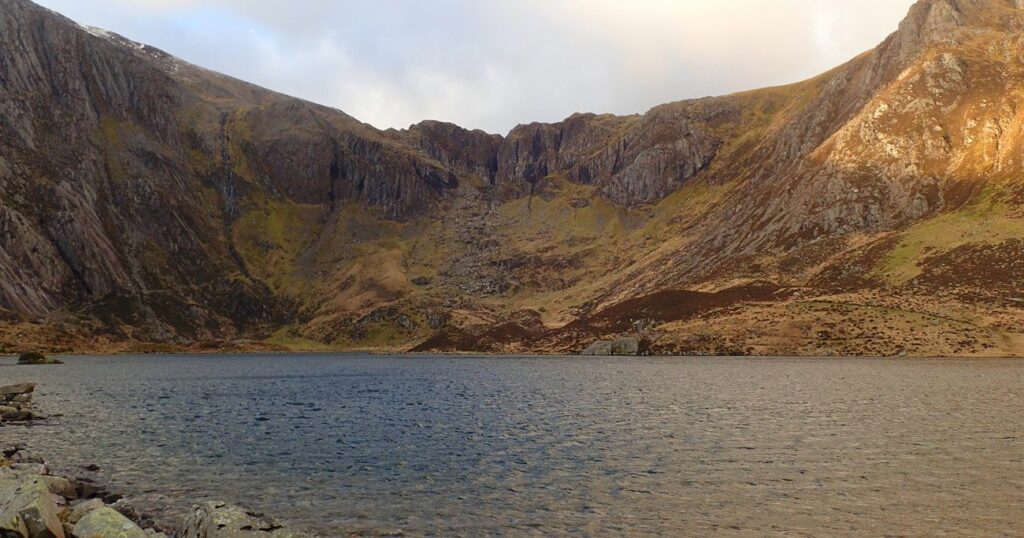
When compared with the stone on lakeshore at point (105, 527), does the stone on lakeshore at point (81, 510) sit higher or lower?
lower

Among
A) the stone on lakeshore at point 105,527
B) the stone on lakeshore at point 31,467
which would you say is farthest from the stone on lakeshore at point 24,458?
the stone on lakeshore at point 105,527

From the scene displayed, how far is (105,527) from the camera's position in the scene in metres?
22.4

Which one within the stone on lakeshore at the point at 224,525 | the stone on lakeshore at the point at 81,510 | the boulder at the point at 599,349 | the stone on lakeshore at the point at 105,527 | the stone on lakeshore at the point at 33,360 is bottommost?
the stone on lakeshore at the point at 33,360

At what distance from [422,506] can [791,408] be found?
4175 cm

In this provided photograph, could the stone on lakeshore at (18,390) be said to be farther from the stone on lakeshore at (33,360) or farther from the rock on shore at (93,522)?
the stone on lakeshore at (33,360)

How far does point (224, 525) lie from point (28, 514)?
6.80m

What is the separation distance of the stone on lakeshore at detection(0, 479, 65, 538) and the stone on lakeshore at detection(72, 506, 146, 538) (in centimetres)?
72

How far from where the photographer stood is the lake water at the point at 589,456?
89.1 feet

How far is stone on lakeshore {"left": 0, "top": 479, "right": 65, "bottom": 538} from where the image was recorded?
21.5 m

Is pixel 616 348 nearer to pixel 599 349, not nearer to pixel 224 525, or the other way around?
pixel 599 349

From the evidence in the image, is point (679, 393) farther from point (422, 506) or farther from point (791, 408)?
point (422, 506)

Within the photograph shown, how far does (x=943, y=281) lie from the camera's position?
470 ft

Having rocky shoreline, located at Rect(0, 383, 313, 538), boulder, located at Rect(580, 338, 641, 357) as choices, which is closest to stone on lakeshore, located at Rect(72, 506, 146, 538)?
rocky shoreline, located at Rect(0, 383, 313, 538)

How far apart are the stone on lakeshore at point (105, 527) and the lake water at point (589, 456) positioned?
266 inches
